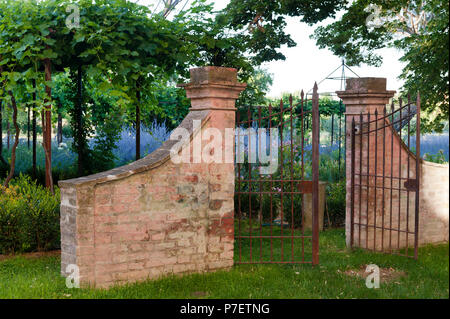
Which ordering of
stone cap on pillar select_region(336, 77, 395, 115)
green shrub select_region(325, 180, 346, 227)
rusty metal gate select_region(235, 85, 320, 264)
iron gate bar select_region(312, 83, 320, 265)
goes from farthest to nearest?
green shrub select_region(325, 180, 346, 227) → stone cap on pillar select_region(336, 77, 395, 115) → iron gate bar select_region(312, 83, 320, 265) → rusty metal gate select_region(235, 85, 320, 264)

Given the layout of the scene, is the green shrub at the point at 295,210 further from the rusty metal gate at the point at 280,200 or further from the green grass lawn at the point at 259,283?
the green grass lawn at the point at 259,283

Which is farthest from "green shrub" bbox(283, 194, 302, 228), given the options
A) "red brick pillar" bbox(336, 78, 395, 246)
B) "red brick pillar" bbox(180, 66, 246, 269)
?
"red brick pillar" bbox(180, 66, 246, 269)

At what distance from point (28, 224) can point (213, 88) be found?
3130 millimetres

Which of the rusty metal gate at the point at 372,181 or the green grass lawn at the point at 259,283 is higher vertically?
the rusty metal gate at the point at 372,181

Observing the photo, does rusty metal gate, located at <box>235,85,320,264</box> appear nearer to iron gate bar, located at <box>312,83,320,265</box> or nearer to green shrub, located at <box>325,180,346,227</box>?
iron gate bar, located at <box>312,83,320,265</box>

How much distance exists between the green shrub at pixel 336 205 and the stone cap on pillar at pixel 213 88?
163 inches

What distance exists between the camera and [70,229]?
4953mm

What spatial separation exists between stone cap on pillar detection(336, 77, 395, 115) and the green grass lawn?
6.81 ft

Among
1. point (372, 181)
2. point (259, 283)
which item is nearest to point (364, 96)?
point (372, 181)

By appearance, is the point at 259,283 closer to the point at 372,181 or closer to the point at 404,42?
the point at 372,181

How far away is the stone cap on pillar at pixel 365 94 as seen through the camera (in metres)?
6.92

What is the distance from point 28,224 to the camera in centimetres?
664

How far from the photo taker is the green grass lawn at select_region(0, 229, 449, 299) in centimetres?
493

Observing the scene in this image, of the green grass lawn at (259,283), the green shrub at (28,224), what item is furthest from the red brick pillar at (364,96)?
the green shrub at (28,224)
